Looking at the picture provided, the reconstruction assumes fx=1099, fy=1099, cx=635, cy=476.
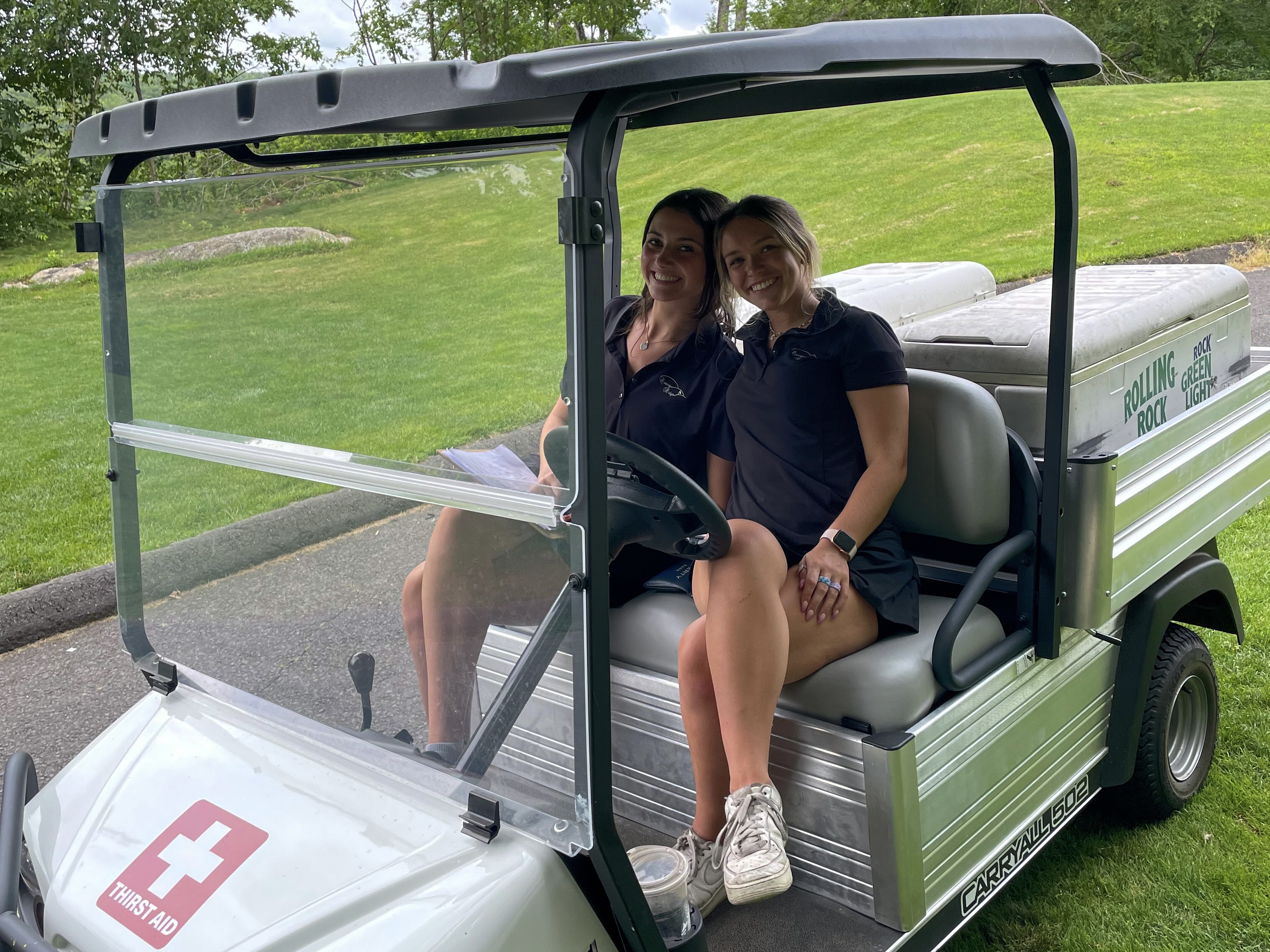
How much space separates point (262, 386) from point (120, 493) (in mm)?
438

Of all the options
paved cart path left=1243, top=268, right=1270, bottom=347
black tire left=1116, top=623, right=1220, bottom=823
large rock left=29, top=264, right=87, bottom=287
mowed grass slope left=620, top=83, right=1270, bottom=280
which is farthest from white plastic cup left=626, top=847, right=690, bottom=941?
large rock left=29, top=264, right=87, bottom=287

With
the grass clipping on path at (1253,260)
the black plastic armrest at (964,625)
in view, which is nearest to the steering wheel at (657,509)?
the black plastic armrest at (964,625)

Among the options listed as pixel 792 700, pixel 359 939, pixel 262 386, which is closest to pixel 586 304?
pixel 262 386

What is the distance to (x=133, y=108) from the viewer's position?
1.73 metres

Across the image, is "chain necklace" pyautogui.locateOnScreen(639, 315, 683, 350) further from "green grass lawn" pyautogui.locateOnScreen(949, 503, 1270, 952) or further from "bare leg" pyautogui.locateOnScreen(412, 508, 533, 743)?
"green grass lawn" pyautogui.locateOnScreen(949, 503, 1270, 952)

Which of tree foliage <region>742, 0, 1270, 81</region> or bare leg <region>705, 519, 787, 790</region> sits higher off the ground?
tree foliage <region>742, 0, 1270, 81</region>

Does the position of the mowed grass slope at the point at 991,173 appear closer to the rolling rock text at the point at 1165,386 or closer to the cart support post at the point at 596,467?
the rolling rock text at the point at 1165,386

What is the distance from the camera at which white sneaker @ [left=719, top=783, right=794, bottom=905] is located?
180 centimetres

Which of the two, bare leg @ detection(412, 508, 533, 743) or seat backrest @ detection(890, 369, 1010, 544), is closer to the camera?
bare leg @ detection(412, 508, 533, 743)

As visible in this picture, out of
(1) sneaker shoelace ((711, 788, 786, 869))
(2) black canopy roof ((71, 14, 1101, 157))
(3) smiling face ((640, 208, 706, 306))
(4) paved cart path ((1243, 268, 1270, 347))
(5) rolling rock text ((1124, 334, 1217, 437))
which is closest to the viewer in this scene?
(2) black canopy roof ((71, 14, 1101, 157))

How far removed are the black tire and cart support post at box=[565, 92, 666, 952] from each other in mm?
1589

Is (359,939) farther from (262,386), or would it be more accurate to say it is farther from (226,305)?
(226,305)

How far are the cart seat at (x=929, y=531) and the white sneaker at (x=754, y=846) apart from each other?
0.79ft

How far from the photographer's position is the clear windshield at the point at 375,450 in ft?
5.02
